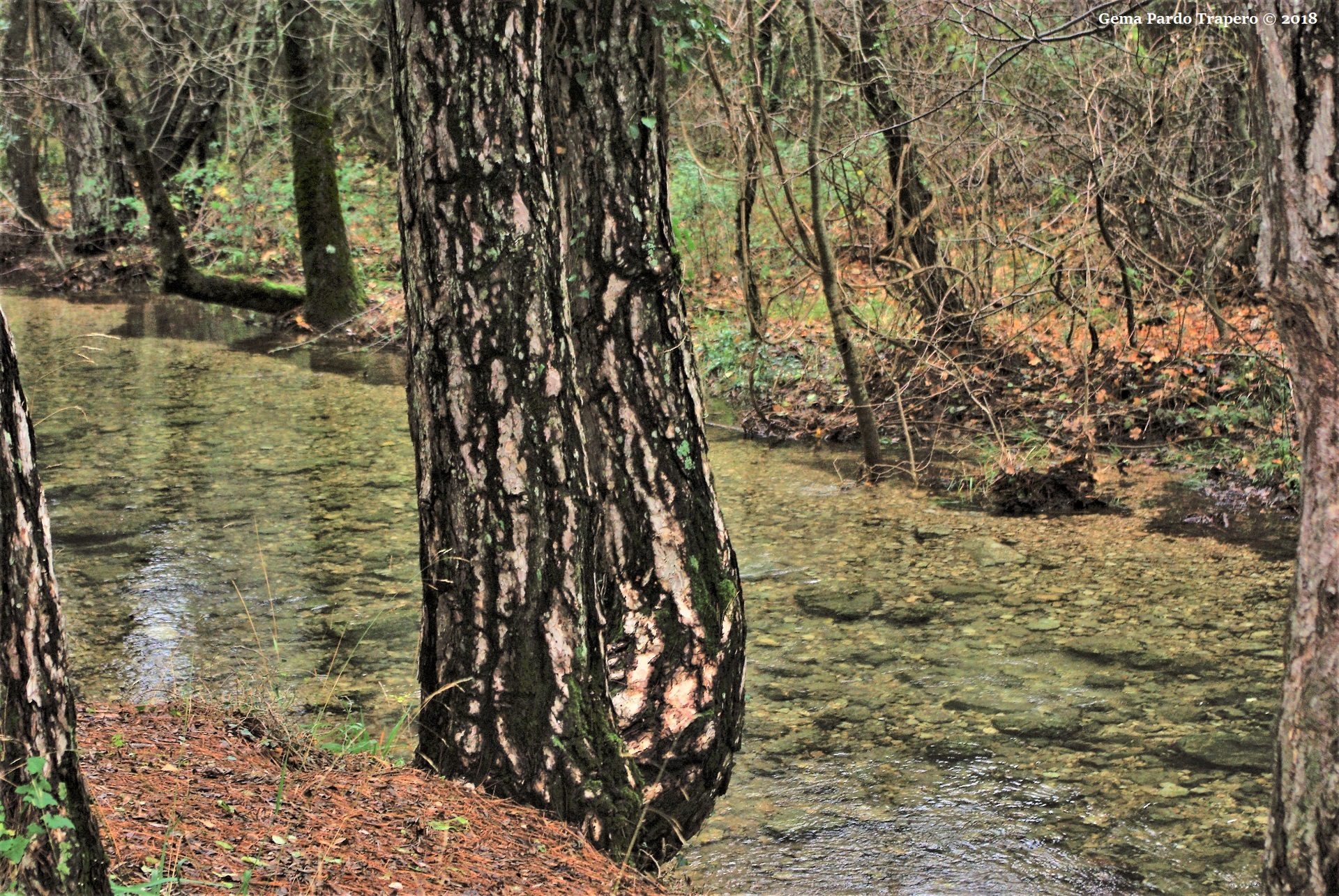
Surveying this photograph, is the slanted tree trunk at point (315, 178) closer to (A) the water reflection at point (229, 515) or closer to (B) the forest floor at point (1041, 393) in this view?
(A) the water reflection at point (229, 515)

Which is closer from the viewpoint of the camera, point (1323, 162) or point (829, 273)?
point (1323, 162)

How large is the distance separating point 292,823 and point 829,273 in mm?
6080

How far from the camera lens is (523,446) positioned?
11.5 ft

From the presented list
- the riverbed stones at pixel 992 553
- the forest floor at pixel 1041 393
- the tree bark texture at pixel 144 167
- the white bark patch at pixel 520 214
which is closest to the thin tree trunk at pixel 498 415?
the white bark patch at pixel 520 214

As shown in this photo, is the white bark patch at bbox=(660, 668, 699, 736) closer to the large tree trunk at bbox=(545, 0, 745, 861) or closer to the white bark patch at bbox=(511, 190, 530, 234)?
the large tree trunk at bbox=(545, 0, 745, 861)

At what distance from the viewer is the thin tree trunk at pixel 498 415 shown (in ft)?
11.4

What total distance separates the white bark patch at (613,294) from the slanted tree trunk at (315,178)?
11547 mm

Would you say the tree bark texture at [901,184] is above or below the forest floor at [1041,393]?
above

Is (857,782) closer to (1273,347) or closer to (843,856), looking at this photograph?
(843,856)

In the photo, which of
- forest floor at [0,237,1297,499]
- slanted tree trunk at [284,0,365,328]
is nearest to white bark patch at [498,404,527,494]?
forest floor at [0,237,1297,499]

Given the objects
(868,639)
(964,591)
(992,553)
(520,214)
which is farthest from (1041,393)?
(520,214)

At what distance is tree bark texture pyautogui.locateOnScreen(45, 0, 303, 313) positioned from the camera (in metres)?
13.5

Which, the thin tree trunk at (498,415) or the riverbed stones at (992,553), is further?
the riverbed stones at (992,553)

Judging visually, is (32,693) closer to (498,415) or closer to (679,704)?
(498,415)
